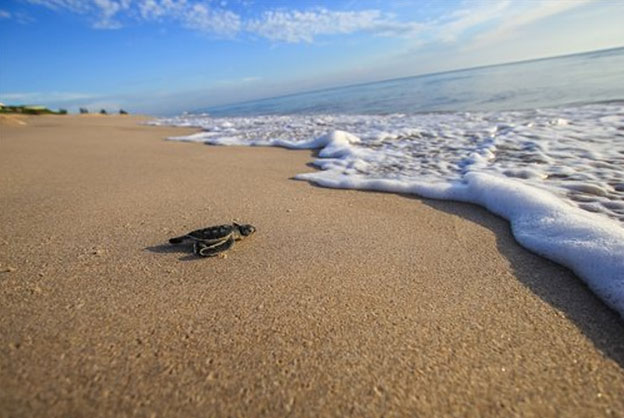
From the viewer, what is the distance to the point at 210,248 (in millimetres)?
1837

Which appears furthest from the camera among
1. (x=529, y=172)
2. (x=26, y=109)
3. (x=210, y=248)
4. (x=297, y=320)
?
(x=26, y=109)

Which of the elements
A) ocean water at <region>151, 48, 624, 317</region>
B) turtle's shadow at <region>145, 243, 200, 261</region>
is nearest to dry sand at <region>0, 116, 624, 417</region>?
turtle's shadow at <region>145, 243, 200, 261</region>

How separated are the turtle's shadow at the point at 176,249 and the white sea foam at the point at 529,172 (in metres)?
1.60

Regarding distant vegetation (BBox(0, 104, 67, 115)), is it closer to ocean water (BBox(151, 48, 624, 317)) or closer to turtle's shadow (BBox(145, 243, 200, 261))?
ocean water (BBox(151, 48, 624, 317))


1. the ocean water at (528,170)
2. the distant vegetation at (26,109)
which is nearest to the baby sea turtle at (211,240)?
the ocean water at (528,170)

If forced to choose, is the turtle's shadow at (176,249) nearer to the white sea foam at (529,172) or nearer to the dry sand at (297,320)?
the dry sand at (297,320)

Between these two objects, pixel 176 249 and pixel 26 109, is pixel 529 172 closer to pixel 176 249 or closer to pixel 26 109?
pixel 176 249

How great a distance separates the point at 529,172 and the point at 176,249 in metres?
3.02

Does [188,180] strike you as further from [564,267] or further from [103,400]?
[564,267]

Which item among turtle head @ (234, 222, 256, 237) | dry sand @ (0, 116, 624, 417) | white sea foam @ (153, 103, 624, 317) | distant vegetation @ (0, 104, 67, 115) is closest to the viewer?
dry sand @ (0, 116, 624, 417)

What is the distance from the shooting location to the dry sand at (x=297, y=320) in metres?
1.01

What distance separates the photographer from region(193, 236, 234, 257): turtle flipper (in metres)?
1.83

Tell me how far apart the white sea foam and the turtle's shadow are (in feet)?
5.26

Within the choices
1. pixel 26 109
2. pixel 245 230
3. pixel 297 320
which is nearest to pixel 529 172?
pixel 245 230
